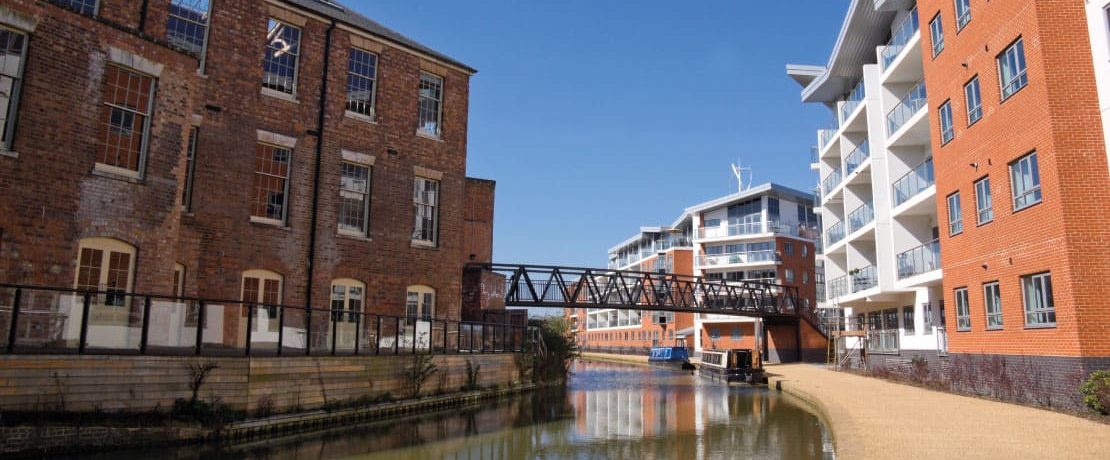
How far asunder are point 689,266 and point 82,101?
59.5m

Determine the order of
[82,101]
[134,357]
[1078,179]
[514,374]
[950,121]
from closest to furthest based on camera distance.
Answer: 1. [134,357]
2. [82,101]
3. [1078,179]
4. [950,121]
5. [514,374]

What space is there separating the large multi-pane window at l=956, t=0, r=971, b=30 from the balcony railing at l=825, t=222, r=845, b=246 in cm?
1569

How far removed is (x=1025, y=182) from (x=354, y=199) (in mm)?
17372

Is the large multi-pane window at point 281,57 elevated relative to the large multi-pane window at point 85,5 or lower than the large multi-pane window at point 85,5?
elevated

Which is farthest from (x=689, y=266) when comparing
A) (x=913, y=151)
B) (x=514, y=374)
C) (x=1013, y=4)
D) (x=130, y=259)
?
(x=130, y=259)

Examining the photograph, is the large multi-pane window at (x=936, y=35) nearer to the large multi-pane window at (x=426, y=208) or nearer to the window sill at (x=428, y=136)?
the window sill at (x=428, y=136)

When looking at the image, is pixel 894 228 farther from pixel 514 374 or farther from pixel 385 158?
pixel 385 158

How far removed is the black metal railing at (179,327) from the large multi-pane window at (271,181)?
15.4 feet

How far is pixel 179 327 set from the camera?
40.8 ft

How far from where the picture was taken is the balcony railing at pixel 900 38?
2514 centimetres

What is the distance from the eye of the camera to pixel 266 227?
18750 mm

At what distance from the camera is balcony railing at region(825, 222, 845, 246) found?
34.8m

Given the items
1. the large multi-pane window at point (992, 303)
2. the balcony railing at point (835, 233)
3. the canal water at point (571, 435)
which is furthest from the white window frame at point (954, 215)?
the balcony railing at point (835, 233)

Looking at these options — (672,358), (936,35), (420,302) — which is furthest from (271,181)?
(672,358)
